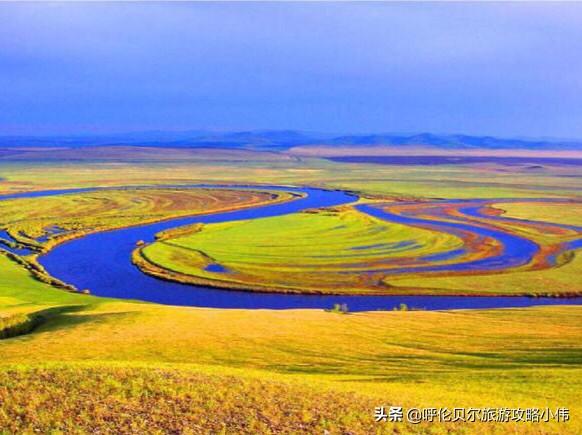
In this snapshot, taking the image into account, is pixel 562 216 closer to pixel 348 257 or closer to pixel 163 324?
pixel 348 257

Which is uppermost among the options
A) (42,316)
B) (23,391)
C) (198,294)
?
(23,391)

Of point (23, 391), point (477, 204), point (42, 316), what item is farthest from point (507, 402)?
point (477, 204)

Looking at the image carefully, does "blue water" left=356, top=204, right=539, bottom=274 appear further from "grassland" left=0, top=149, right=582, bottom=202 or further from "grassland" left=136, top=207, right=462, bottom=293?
"grassland" left=0, top=149, right=582, bottom=202

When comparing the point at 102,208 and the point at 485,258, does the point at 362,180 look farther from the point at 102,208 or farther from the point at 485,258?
the point at 485,258

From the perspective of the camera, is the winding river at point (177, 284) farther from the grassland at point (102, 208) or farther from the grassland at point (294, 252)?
the grassland at point (102, 208)

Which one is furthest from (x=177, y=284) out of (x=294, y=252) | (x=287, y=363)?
(x=287, y=363)

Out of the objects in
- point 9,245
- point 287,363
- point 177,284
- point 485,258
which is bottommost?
point 177,284
